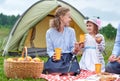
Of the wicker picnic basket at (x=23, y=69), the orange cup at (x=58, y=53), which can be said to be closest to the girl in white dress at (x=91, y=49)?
the orange cup at (x=58, y=53)

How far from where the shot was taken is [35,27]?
37.8 feet

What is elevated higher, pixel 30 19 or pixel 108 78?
pixel 30 19

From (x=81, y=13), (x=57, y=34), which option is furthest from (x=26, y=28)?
(x=57, y=34)

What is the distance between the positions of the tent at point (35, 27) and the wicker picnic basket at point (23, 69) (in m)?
4.37

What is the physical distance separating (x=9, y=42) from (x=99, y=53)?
393 cm

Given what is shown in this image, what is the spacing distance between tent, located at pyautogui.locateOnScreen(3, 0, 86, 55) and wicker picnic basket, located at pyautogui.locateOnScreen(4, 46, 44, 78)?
4369 millimetres

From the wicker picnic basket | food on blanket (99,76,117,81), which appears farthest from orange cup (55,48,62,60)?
food on blanket (99,76,117,81)

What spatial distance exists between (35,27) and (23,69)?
5.35 m

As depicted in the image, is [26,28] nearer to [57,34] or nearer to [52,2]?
[52,2]

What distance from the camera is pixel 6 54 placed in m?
10.8

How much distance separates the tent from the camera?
35.1 feet

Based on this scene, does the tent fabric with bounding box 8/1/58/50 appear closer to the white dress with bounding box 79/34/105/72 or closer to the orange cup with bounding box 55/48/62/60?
the white dress with bounding box 79/34/105/72

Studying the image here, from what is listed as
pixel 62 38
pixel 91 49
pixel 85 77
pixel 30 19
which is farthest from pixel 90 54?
pixel 30 19

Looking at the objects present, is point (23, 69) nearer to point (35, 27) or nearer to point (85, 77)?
point (85, 77)
